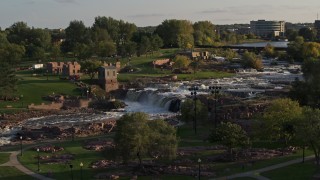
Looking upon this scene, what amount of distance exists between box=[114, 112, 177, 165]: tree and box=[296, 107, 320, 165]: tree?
11336 mm

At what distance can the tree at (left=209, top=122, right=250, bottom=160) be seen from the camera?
5194 cm

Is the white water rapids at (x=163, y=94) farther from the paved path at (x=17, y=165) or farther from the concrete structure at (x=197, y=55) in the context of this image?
the concrete structure at (x=197, y=55)

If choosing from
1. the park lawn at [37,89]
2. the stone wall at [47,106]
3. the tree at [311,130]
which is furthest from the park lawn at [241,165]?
the park lawn at [37,89]

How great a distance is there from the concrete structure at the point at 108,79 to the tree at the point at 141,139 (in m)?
68.8

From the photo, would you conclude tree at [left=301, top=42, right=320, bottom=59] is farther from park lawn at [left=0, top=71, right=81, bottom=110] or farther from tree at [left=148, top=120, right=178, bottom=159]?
tree at [left=148, top=120, right=178, bottom=159]

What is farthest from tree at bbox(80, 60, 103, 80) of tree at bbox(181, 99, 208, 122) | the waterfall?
tree at bbox(181, 99, 208, 122)

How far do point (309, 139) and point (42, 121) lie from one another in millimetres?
53702

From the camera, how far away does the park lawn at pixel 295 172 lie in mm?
43741

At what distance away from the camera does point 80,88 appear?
368 ft

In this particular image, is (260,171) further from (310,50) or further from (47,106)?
(310,50)

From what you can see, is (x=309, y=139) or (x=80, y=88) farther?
(x=80, y=88)

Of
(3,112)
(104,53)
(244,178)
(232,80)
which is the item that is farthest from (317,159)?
(104,53)

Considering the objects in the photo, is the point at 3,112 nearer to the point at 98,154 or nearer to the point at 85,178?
the point at 98,154

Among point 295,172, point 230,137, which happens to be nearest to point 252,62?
point 230,137
